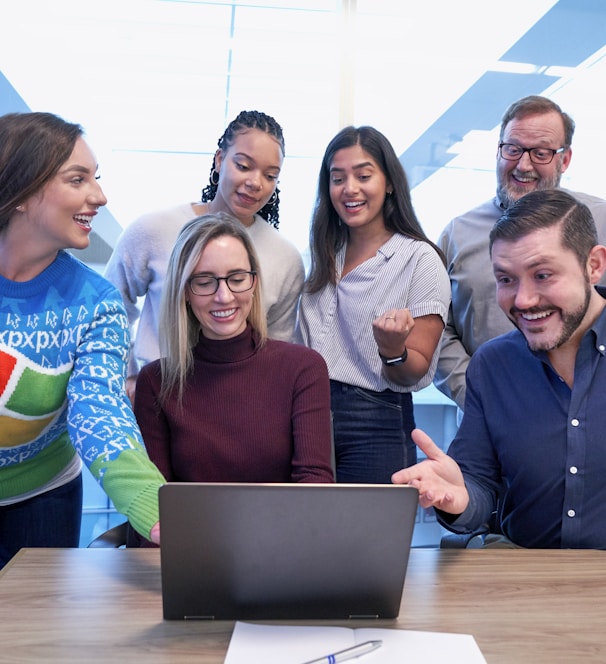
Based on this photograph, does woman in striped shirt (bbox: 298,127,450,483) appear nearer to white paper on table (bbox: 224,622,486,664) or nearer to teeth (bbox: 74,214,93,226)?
teeth (bbox: 74,214,93,226)

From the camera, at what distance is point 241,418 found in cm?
172

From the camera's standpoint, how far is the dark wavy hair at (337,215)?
2107 mm

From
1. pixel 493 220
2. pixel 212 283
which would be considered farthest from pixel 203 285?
pixel 493 220

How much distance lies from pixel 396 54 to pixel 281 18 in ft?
1.91

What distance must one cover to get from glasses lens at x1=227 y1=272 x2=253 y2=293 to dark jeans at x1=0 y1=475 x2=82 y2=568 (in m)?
0.62

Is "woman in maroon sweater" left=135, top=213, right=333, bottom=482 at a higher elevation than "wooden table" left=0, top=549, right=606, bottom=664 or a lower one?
higher

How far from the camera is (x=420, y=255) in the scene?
205cm

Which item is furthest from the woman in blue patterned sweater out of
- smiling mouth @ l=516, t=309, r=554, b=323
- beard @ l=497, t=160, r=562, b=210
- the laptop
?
beard @ l=497, t=160, r=562, b=210

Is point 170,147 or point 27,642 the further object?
point 170,147

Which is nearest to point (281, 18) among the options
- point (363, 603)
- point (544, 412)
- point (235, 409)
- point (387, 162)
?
point (387, 162)

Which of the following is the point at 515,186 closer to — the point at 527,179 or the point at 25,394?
the point at 527,179

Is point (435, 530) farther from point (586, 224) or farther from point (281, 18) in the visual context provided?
point (281, 18)

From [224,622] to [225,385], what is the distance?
80 cm

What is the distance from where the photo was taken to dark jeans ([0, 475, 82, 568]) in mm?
1604
